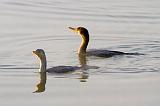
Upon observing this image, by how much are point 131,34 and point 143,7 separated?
4239 millimetres

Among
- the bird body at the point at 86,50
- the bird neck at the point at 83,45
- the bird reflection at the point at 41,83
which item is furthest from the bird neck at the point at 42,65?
the bird neck at the point at 83,45

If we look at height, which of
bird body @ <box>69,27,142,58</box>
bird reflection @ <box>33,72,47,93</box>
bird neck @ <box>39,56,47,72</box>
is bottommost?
bird reflection @ <box>33,72,47,93</box>

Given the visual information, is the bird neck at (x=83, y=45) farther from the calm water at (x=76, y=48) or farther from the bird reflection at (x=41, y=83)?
the bird reflection at (x=41, y=83)

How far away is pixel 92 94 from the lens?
518 inches

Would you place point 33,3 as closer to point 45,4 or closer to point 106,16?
point 45,4

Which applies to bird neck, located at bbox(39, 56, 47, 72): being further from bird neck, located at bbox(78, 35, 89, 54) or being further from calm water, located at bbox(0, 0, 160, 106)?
bird neck, located at bbox(78, 35, 89, 54)

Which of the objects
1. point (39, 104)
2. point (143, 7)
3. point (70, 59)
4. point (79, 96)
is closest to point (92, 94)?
point (79, 96)

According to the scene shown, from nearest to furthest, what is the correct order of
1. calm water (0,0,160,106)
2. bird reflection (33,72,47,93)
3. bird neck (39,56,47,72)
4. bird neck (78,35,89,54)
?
calm water (0,0,160,106)
bird reflection (33,72,47,93)
bird neck (39,56,47,72)
bird neck (78,35,89,54)

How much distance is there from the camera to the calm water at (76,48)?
512 inches

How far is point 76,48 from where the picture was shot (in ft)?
60.7

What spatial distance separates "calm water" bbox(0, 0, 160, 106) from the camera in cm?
1302

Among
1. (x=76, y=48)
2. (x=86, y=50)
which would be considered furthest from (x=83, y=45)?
(x=76, y=48)

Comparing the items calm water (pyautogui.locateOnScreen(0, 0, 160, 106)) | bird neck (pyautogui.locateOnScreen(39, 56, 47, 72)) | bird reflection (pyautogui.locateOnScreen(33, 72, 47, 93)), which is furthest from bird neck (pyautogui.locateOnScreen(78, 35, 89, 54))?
bird reflection (pyautogui.locateOnScreen(33, 72, 47, 93))

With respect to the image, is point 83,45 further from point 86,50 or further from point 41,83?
point 41,83
